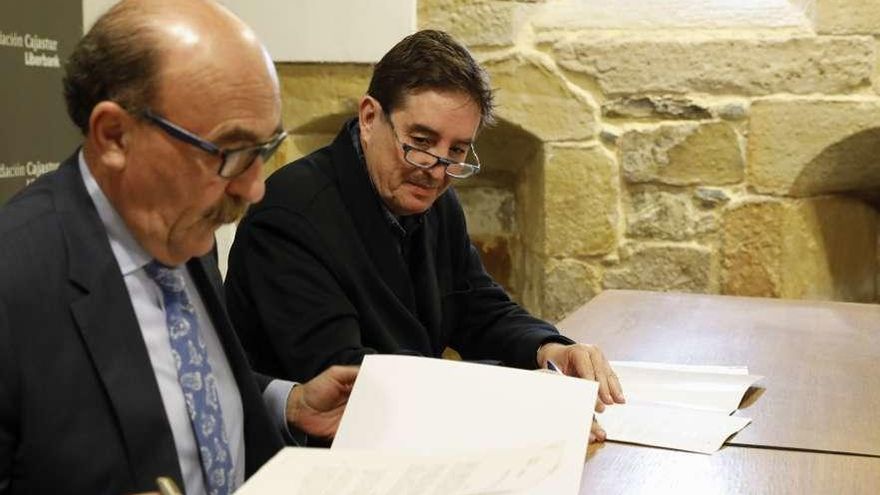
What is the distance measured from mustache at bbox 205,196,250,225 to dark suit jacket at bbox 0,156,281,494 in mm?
106

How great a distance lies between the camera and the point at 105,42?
1036 millimetres

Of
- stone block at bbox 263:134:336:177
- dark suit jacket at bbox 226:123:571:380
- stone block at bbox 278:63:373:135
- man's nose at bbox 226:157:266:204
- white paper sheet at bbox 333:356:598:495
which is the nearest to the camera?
man's nose at bbox 226:157:266:204

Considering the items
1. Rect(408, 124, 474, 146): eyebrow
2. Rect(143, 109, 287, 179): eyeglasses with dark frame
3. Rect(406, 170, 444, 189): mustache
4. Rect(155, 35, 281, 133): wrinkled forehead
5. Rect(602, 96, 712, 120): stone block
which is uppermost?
Rect(155, 35, 281, 133): wrinkled forehead

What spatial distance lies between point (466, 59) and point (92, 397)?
0.98 metres

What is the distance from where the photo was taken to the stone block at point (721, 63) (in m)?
2.84

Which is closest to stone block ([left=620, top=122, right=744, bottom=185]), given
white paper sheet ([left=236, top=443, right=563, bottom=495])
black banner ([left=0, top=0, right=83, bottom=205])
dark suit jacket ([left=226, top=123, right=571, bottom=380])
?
dark suit jacket ([left=226, top=123, right=571, bottom=380])

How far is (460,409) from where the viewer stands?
51.1 inches

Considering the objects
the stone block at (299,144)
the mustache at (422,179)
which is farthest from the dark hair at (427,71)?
the stone block at (299,144)

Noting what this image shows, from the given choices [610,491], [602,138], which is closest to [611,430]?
[610,491]

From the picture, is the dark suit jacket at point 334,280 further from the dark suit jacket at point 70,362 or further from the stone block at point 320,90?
the stone block at point 320,90

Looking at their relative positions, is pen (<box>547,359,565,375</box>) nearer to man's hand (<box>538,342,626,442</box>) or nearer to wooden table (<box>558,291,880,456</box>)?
man's hand (<box>538,342,626,442</box>)

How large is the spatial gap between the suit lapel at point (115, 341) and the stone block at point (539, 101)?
2049 millimetres

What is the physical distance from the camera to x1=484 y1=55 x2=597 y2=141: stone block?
3.00 meters

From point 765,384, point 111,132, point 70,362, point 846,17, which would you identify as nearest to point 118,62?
point 111,132
